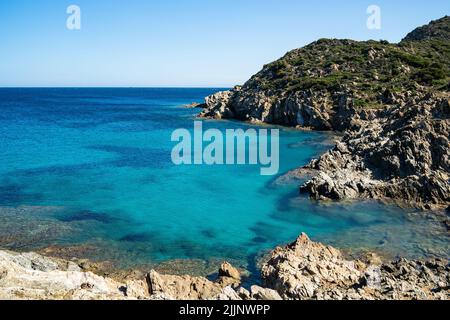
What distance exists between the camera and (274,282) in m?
15.0

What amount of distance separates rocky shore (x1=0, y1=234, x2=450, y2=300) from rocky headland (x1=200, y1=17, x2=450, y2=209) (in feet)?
36.8

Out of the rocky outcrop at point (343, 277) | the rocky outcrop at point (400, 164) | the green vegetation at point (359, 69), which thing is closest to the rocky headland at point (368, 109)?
the rocky outcrop at point (400, 164)

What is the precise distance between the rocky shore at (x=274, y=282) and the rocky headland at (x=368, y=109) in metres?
11.2

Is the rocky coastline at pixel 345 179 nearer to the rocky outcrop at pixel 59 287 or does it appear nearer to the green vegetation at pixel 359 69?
the rocky outcrop at pixel 59 287

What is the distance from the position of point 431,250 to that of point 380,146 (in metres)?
14.6

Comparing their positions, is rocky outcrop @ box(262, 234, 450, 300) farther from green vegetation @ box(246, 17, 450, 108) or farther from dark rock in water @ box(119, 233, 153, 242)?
green vegetation @ box(246, 17, 450, 108)

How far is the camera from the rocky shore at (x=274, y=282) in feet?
39.0

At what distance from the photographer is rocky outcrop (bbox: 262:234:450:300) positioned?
42.7ft

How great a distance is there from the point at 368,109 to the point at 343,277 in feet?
152

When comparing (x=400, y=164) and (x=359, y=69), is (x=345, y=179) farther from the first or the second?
(x=359, y=69)

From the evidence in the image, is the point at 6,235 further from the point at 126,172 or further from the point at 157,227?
the point at 126,172

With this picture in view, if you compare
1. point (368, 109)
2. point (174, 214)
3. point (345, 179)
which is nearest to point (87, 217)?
point (174, 214)

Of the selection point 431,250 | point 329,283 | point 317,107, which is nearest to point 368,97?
point 317,107
